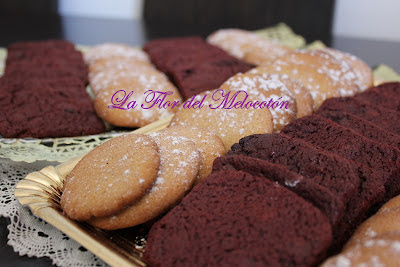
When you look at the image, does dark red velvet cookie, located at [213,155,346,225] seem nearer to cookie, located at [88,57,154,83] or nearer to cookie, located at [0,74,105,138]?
cookie, located at [0,74,105,138]

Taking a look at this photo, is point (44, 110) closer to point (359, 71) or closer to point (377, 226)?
point (377, 226)

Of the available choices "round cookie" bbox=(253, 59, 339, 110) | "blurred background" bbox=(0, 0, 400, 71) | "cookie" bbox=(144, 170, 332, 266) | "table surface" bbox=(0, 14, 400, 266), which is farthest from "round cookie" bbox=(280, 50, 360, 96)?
"blurred background" bbox=(0, 0, 400, 71)

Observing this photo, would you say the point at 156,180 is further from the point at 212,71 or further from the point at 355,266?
the point at 212,71

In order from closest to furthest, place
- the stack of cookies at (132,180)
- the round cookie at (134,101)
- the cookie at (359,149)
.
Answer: the stack of cookies at (132,180) < the cookie at (359,149) < the round cookie at (134,101)

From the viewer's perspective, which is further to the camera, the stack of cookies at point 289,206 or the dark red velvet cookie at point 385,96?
the dark red velvet cookie at point 385,96

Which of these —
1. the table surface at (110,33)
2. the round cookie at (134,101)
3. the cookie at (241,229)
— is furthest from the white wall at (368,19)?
the cookie at (241,229)

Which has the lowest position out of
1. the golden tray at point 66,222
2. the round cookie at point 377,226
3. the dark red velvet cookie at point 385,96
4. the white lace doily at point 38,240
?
the white lace doily at point 38,240

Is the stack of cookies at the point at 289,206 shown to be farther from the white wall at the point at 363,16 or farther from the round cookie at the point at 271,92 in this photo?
the white wall at the point at 363,16
